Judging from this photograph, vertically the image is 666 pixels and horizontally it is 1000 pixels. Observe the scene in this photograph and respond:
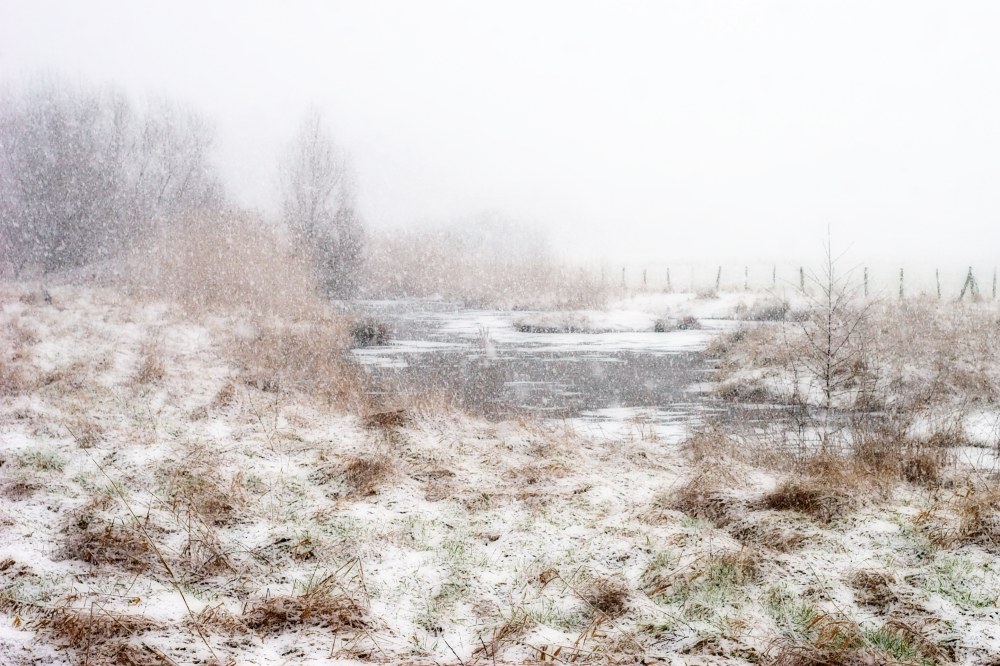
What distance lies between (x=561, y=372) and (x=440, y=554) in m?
13.7

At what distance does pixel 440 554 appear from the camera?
17.1 feet

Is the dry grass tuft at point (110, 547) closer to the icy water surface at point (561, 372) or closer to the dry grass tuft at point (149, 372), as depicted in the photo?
the dry grass tuft at point (149, 372)

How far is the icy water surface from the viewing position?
13211mm

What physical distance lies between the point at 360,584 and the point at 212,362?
11387 mm

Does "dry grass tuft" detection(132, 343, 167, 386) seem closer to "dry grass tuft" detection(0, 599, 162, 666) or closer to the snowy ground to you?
the snowy ground

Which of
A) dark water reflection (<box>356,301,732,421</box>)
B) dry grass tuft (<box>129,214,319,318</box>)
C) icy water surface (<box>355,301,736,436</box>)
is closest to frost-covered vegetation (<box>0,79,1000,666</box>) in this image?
icy water surface (<box>355,301,736,436</box>)

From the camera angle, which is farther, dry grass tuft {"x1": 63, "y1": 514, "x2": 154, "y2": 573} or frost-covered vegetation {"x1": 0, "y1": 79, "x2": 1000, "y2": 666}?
dry grass tuft {"x1": 63, "y1": 514, "x2": 154, "y2": 573}

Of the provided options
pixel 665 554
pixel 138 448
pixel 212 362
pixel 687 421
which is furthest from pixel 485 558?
pixel 212 362

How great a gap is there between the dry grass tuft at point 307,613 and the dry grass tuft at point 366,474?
207 centimetres

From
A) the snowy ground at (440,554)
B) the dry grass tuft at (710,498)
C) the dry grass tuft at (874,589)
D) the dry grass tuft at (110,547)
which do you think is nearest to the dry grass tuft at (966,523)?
the snowy ground at (440,554)

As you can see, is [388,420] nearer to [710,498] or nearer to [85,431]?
[85,431]

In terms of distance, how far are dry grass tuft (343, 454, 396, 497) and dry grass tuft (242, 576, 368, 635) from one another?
2.07 meters

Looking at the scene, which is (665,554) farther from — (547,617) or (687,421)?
(687,421)

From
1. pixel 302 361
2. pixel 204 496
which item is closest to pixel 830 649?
pixel 204 496
